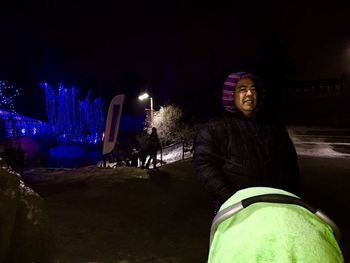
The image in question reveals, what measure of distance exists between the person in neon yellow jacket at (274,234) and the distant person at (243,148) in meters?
1.22

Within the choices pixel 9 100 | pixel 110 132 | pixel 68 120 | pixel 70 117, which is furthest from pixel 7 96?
pixel 110 132

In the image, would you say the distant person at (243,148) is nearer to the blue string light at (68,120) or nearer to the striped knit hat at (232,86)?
the striped knit hat at (232,86)

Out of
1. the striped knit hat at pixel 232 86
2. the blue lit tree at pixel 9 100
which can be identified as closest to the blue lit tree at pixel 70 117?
the blue lit tree at pixel 9 100

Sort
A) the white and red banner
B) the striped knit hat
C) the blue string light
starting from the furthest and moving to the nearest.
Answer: the blue string light < the white and red banner < the striped knit hat

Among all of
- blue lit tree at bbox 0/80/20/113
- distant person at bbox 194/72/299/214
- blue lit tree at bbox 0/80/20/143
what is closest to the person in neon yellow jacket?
distant person at bbox 194/72/299/214

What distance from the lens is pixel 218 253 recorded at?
856mm

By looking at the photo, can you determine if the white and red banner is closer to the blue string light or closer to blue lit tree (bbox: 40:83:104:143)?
the blue string light

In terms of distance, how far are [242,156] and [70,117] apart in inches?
1236

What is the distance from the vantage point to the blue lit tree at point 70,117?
30516 mm

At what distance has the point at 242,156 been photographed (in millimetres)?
2303

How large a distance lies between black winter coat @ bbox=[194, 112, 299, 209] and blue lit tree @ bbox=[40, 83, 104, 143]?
96.9ft

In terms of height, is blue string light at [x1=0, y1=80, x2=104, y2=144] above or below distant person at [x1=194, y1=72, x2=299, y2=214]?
below

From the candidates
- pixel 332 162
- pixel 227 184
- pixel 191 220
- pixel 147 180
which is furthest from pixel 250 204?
pixel 332 162

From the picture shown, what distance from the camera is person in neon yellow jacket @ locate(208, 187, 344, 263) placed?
2.47ft
